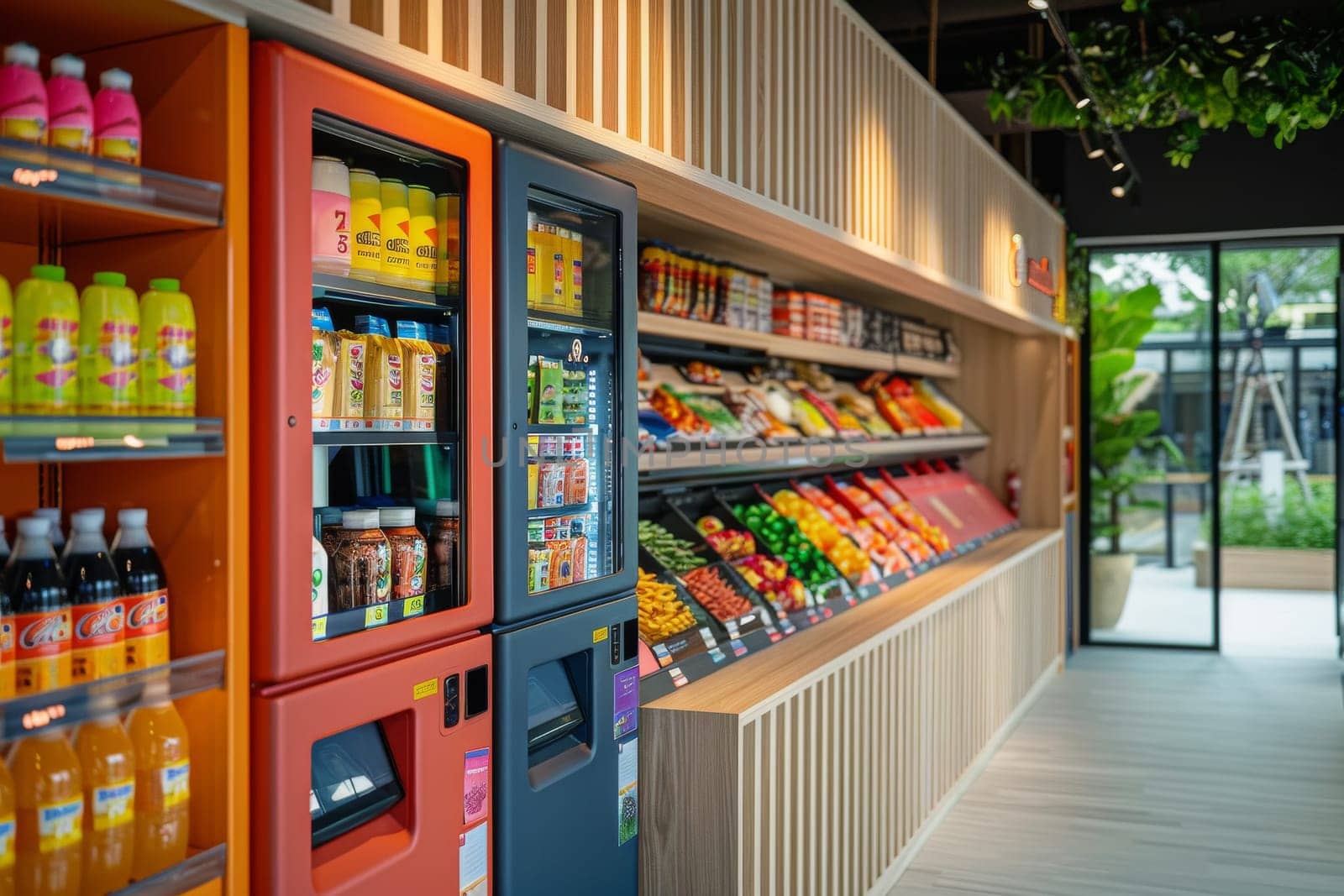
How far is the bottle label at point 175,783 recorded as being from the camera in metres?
1.69

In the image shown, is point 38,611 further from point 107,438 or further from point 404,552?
point 404,552

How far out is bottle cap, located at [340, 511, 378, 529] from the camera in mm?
2104

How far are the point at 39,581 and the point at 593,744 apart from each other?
4.37 ft

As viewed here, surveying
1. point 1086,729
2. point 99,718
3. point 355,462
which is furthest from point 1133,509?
point 99,718

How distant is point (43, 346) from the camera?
1571mm

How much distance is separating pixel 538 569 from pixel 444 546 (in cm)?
29

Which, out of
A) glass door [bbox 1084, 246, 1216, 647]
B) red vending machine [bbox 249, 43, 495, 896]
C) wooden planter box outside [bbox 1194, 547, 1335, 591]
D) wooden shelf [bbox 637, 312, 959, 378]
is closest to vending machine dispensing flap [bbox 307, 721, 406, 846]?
red vending machine [bbox 249, 43, 495, 896]

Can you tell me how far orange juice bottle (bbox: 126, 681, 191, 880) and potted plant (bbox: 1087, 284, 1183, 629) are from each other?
25.5ft

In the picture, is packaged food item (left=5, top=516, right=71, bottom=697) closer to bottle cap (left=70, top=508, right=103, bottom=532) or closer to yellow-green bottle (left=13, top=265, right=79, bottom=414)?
bottle cap (left=70, top=508, right=103, bottom=532)

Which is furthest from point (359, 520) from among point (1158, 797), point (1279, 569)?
point (1279, 569)

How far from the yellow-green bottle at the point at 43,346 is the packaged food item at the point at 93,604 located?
17 centimetres

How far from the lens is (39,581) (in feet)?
5.20

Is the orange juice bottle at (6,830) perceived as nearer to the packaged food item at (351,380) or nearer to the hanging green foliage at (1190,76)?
the packaged food item at (351,380)

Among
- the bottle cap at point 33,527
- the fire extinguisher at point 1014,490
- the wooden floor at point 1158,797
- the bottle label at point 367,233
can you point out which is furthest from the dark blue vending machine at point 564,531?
the fire extinguisher at point 1014,490
